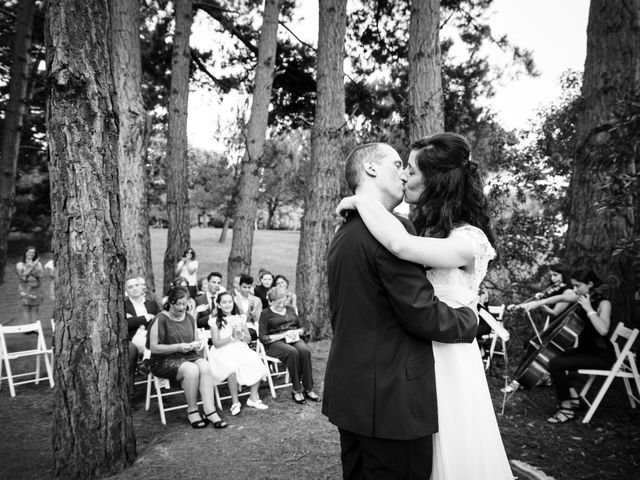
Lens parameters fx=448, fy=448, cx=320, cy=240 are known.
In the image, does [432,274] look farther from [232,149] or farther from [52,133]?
[232,149]

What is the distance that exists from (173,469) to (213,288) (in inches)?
167

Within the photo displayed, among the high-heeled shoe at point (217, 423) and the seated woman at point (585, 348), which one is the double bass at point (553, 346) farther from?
the high-heeled shoe at point (217, 423)

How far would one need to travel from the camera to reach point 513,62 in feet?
30.4

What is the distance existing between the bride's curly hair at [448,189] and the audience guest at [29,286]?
8.69 meters

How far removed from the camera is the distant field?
20844 mm

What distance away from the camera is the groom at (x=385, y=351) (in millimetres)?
1766

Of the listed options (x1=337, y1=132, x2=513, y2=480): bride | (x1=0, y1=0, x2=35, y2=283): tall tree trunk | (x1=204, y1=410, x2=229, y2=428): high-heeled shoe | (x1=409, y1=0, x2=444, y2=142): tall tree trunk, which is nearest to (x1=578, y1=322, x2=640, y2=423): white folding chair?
(x1=409, y1=0, x2=444, y2=142): tall tree trunk

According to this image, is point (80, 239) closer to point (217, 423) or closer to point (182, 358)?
point (182, 358)

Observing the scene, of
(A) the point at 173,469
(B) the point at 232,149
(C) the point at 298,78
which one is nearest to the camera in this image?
(A) the point at 173,469

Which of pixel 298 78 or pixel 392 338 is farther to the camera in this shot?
pixel 298 78

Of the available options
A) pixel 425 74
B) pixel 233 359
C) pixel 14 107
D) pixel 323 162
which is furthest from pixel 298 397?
pixel 14 107

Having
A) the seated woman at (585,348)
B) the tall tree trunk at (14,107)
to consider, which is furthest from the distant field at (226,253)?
the seated woman at (585,348)

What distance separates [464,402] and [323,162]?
683cm

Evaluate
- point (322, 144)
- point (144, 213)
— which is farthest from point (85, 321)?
point (322, 144)
